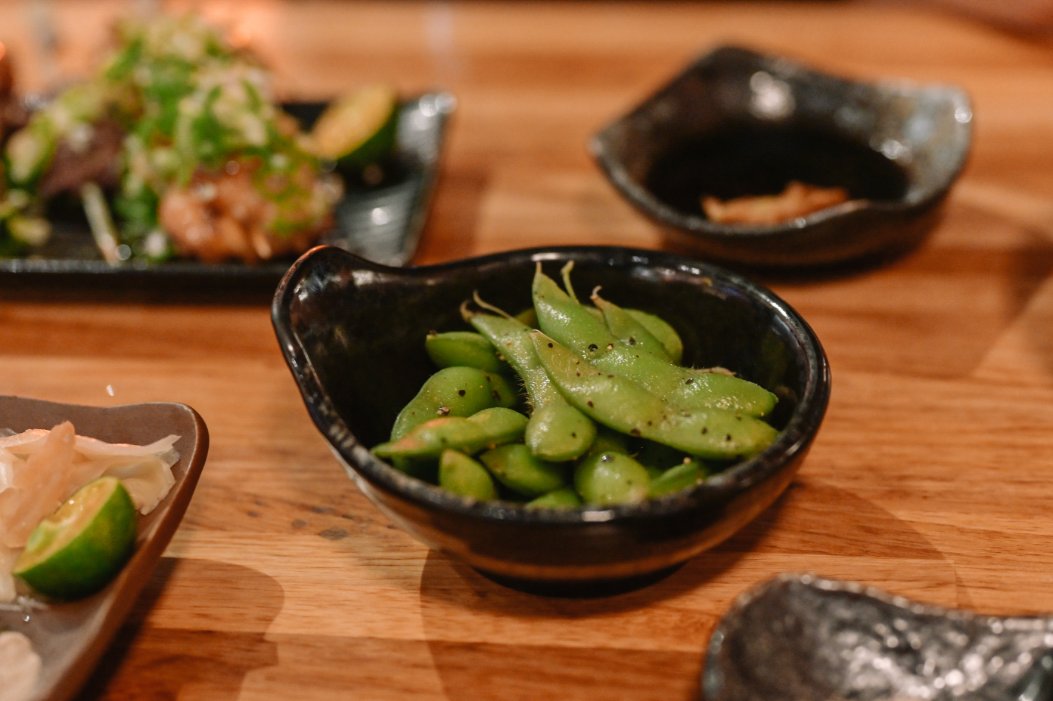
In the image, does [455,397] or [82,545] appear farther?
[455,397]

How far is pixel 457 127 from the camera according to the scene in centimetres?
268

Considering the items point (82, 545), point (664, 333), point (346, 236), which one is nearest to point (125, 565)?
point (82, 545)

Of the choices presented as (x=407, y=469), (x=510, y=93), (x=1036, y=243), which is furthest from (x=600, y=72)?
(x=407, y=469)

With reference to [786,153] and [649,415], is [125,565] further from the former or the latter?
[786,153]

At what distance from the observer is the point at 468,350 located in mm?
1331

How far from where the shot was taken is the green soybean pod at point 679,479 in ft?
3.56

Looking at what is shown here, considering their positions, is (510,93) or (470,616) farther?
(510,93)

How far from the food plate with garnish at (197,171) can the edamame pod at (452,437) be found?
2.75ft

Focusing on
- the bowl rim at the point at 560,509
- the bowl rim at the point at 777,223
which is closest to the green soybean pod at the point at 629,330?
the bowl rim at the point at 560,509

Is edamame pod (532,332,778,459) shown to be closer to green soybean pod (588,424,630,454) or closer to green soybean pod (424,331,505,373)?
green soybean pod (588,424,630,454)

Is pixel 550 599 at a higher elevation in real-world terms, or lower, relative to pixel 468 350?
lower

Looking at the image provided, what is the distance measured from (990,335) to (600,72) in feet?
5.60

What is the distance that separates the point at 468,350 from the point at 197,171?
1.10 metres

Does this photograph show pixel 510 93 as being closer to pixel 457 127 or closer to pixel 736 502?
pixel 457 127
